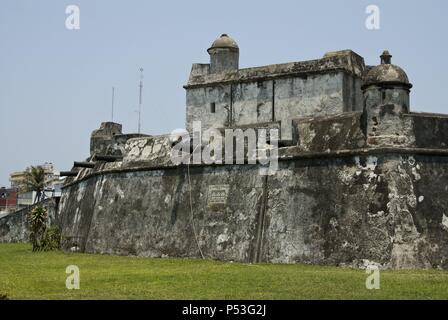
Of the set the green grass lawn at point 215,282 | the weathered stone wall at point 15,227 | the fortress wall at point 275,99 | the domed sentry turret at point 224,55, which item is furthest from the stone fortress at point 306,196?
the weathered stone wall at point 15,227

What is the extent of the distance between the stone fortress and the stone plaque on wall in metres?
0.03

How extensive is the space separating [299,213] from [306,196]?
45cm

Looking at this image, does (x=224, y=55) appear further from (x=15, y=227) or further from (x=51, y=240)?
(x=15, y=227)

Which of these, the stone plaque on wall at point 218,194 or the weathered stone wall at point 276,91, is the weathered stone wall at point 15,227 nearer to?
the weathered stone wall at point 276,91

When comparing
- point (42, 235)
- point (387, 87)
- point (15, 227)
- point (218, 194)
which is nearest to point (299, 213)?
point (218, 194)

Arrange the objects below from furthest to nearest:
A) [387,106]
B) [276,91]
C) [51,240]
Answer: [276,91] < [51,240] < [387,106]

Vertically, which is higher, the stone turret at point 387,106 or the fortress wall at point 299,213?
the stone turret at point 387,106

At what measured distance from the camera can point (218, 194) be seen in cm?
1892

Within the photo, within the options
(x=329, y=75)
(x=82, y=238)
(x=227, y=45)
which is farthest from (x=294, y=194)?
(x=227, y=45)

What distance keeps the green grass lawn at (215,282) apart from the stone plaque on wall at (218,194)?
2.60 metres

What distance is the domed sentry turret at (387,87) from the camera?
1586 centimetres

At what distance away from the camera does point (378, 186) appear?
15742mm
